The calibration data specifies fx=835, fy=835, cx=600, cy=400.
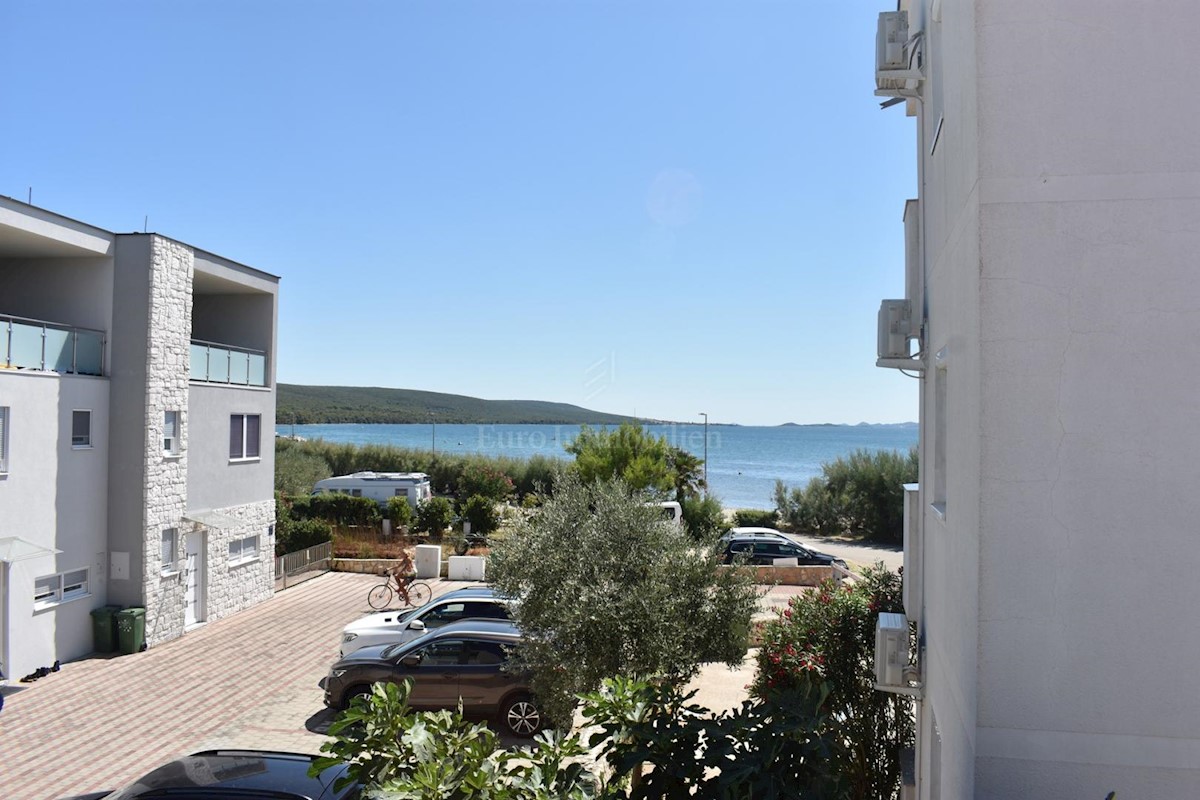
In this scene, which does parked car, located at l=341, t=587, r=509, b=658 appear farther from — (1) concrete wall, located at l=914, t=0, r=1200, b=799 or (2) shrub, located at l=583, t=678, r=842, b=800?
(1) concrete wall, located at l=914, t=0, r=1200, b=799

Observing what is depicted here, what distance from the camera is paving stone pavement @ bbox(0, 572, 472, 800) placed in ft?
36.2

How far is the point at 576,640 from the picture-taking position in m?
9.89

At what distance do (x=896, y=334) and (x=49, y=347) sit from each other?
1561 centimetres

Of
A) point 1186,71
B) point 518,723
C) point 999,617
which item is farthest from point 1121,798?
point 518,723

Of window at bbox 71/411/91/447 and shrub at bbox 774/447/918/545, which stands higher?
window at bbox 71/411/91/447

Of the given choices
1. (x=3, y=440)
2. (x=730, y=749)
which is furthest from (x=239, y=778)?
(x=3, y=440)

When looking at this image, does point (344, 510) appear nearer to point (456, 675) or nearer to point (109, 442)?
point (109, 442)

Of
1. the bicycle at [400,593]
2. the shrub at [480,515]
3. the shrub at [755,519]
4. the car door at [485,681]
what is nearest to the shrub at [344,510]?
the shrub at [480,515]

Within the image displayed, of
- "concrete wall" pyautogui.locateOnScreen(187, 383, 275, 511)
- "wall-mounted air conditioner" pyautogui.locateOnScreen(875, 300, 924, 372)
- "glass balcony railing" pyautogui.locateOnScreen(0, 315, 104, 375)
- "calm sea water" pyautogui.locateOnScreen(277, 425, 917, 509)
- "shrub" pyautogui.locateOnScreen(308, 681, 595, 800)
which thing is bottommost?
"calm sea water" pyautogui.locateOnScreen(277, 425, 917, 509)

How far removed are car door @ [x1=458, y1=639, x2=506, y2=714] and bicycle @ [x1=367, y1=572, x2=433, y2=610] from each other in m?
8.29

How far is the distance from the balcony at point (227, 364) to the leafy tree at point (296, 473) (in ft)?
47.5

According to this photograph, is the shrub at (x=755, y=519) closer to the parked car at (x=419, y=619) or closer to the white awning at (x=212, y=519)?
the parked car at (x=419, y=619)

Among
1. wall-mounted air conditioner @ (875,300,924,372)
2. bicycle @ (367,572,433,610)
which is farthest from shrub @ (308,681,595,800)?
bicycle @ (367,572,433,610)

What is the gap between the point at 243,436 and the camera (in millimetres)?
21219
